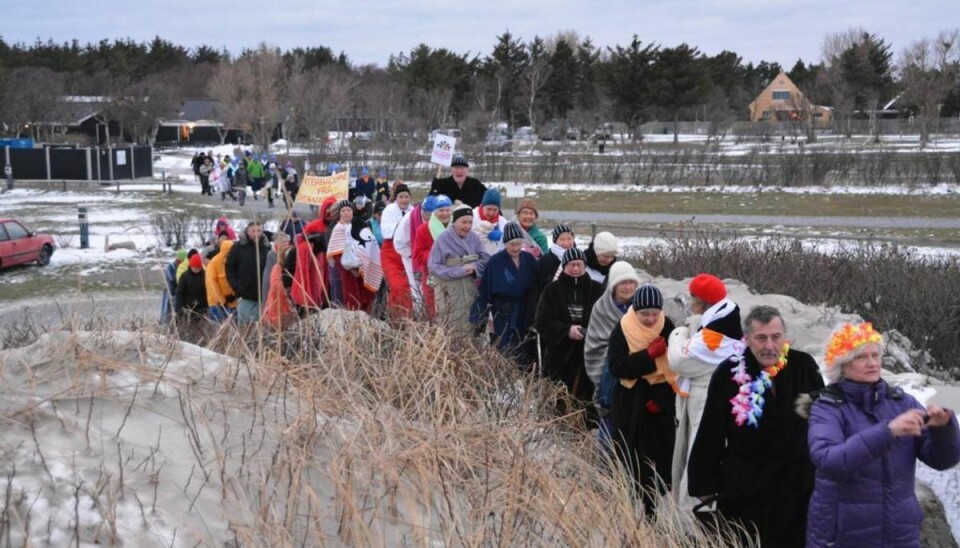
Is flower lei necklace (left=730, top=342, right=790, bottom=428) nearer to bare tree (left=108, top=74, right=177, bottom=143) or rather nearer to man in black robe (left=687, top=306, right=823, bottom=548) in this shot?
man in black robe (left=687, top=306, right=823, bottom=548)

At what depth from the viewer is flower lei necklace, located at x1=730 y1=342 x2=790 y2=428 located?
16.7 feet

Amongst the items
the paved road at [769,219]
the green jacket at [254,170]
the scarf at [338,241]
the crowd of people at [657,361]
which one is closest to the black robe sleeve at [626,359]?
the crowd of people at [657,361]

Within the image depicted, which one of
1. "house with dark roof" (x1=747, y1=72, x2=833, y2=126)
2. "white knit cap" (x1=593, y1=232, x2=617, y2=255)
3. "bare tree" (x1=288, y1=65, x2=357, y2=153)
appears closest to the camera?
"white knit cap" (x1=593, y1=232, x2=617, y2=255)

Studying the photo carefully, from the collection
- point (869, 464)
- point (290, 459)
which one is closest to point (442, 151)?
point (290, 459)

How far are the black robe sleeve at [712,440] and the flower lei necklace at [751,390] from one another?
6cm

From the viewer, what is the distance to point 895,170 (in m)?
39.3

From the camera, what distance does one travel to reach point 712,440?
17.2 feet

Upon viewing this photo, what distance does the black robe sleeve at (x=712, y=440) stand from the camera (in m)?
5.18

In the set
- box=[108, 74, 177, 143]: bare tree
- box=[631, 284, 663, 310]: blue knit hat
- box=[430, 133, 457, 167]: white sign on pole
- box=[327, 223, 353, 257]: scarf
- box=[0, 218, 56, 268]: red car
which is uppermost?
box=[108, 74, 177, 143]: bare tree

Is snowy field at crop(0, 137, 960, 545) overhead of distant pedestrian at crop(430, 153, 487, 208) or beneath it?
beneath

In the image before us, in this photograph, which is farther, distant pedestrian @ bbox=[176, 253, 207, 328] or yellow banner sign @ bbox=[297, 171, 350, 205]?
yellow banner sign @ bbox=[297, 171, 350, 205]

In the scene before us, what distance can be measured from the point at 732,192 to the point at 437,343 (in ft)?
110

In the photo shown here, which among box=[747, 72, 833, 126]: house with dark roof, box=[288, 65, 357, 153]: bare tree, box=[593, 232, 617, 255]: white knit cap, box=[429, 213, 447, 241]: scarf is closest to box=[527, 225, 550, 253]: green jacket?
box=[429, 213, 447, 241]: scarf

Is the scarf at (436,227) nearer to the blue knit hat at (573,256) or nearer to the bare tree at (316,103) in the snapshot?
the blue knit hat at (573,256)
